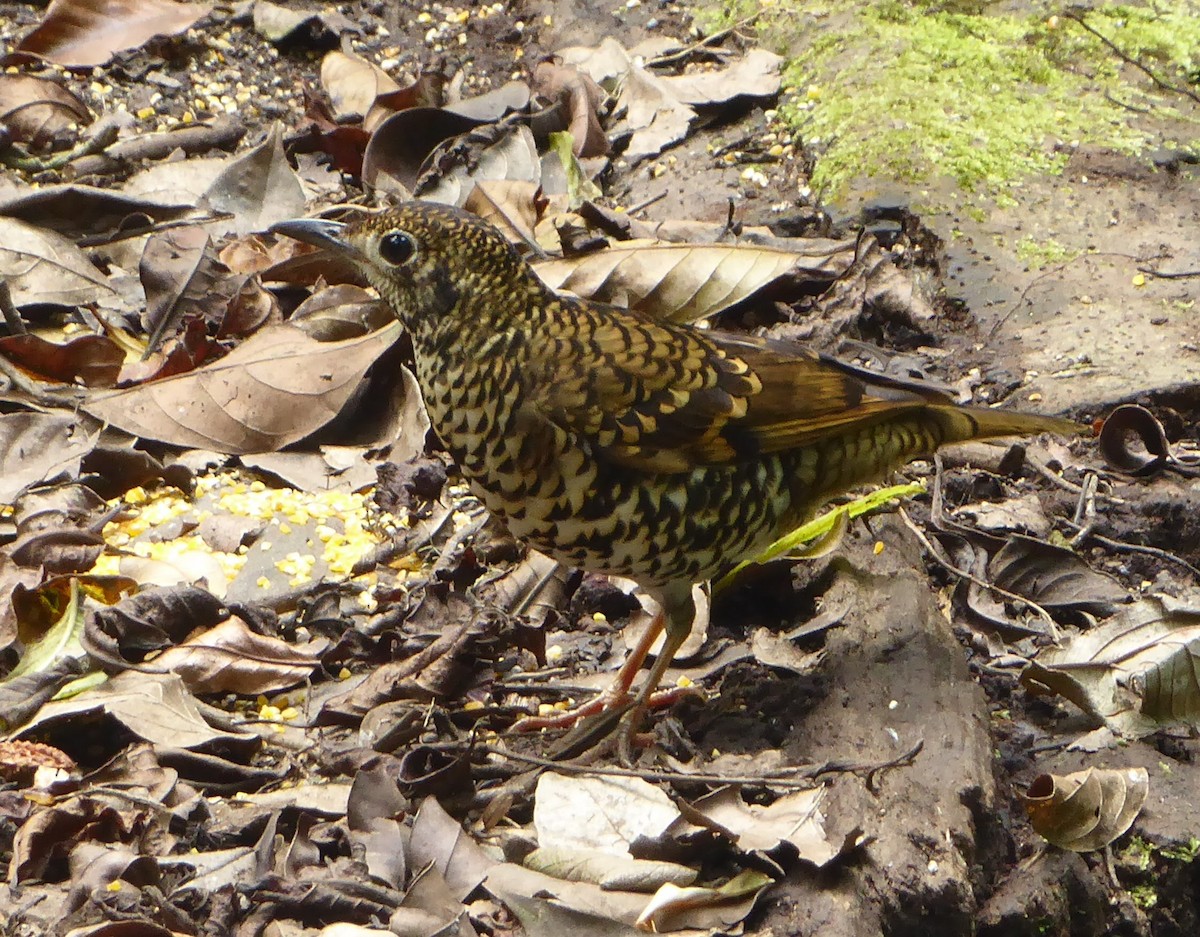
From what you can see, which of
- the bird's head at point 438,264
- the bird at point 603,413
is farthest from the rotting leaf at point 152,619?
the bird's head at point 438,264

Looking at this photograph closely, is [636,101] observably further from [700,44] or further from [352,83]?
[352,83]

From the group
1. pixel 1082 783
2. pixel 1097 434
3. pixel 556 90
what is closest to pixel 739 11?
pixel 556 90

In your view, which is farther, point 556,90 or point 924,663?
point 556,90

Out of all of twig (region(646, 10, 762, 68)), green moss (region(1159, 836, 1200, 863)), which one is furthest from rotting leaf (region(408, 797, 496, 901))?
twig (region(646, 10, 762, 68))

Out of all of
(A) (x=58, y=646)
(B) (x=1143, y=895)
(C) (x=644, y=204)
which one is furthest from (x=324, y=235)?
(B) (x=1143, y=895)

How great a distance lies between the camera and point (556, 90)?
638cm

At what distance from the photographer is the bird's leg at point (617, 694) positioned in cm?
394

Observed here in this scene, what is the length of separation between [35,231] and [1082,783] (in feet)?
13.3

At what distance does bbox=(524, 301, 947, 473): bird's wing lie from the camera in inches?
145

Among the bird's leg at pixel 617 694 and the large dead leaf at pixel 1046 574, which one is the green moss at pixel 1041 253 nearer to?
the large dead leaf at pixel 1046 574

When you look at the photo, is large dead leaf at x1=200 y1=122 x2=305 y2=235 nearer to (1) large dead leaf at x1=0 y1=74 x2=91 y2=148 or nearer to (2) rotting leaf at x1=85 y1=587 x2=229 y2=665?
(1) large dead leaf at x1=0 y1=74 x2=91 y2=148

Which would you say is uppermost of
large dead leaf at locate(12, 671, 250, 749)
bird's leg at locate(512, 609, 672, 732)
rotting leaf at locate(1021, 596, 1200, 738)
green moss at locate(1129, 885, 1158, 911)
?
rotting leaf at locate(1021, 596, 1200, 738)

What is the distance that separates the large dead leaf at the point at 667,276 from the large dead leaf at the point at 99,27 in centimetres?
264

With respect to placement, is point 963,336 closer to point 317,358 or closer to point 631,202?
point 631,202
